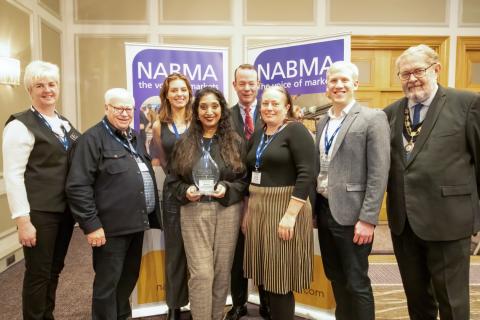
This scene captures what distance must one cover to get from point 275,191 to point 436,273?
2.72 feet

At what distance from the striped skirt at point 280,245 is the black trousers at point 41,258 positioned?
1.03 metres

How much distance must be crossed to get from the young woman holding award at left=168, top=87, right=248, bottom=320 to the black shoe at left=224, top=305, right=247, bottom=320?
1.60ft

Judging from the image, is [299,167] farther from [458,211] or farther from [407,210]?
[458,211]

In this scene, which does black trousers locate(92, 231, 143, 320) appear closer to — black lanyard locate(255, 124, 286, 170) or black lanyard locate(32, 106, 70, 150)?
black lanyard locate(32, 106, 70, 150)

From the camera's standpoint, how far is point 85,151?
6.02 ft

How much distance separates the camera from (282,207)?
1.88m

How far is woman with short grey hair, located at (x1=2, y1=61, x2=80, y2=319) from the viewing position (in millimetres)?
1800

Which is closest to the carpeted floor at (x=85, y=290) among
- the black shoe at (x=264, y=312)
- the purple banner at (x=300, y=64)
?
the black shoe at (x=264, y=312)

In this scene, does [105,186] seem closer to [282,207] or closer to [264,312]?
[282,207]

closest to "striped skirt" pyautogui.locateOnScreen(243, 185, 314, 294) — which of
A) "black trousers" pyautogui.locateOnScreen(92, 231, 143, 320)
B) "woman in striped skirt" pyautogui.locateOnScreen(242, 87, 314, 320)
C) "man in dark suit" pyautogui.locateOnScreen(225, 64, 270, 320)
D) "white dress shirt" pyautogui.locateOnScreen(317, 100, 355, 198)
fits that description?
"woman in striped skirt" pyautogui.locateOnScreen(242, 87, 314, 320)

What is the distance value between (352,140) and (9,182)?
166 cm

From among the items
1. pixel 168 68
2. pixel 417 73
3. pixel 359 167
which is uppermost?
pixel 168 68

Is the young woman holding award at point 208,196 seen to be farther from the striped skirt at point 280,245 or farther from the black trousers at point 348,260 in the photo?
the black trousers at point 348,260

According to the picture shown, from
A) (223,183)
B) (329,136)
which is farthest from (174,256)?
(329,136)
